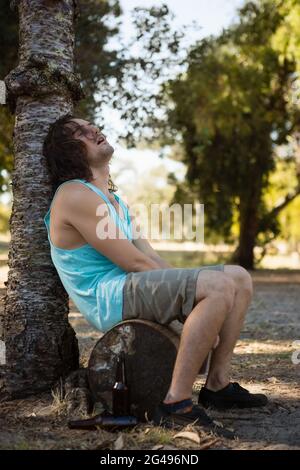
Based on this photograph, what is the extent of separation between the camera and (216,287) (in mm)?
3666

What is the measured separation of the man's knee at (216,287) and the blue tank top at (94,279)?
0.44 meters

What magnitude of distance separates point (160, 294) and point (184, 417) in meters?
0.67

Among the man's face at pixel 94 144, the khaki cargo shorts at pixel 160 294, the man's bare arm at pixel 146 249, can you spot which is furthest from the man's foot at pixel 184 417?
the man's face at pixel 94 144

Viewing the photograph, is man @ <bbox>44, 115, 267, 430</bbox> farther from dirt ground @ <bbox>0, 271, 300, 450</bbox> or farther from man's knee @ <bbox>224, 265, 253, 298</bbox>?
dirt ground @ <bbox>0, 271, 300, 450</bbox>

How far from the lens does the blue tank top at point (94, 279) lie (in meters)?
3.81

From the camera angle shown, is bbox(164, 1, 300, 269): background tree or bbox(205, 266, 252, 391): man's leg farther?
bbox(164, 1, 300, 269): background tree

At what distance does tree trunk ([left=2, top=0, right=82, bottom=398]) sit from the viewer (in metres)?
4.36

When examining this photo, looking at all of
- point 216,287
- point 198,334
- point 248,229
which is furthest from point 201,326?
point 248,229

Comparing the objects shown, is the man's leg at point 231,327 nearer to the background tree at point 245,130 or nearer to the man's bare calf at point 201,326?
the man's bare calf at point 201,326

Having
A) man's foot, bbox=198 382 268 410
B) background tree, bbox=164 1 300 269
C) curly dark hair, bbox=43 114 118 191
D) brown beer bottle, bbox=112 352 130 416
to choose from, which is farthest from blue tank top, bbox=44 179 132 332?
background tree, bbox=164 1 300 269

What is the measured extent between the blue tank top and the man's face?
0.21 meters

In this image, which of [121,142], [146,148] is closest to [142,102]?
[121,142]

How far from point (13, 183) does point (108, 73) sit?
686cm

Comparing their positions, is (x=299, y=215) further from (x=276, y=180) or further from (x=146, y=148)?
(x=146, y=148)
